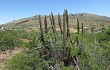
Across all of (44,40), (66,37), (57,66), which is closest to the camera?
(57,66)

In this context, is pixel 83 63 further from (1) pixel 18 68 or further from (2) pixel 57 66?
(1) pixel 18 68

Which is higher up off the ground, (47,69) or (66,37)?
(66,37)

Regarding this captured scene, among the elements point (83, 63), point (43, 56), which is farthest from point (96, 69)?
point (43, 56)

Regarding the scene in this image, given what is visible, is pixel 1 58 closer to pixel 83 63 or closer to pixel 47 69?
pixel 47 69

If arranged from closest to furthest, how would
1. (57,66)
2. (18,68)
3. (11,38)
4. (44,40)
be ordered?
1. (57,66)
2. (18,68)
3. (44,40)
4. (11,38)

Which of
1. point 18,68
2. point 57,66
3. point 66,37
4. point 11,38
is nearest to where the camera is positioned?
point 57,66

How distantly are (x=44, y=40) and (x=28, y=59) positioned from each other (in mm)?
5012

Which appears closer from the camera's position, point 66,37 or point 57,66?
point 57,66

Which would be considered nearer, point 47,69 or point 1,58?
point 47,69

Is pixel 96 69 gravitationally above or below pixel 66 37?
below

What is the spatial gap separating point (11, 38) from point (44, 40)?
6600 millimetres

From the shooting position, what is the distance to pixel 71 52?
2698 cm

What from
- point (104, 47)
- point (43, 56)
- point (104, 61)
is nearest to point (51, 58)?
point (43, 56)

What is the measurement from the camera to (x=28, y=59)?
28.0 meters
